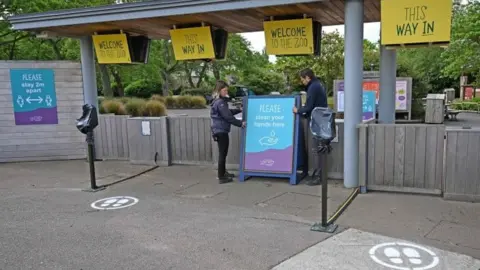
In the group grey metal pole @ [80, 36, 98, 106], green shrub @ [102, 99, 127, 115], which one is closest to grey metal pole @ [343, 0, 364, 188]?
grey metal pole @ [80, 36, 98, 106]

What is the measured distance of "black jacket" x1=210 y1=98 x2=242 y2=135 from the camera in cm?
667

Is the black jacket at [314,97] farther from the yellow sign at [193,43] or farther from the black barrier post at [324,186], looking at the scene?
the yellow sign at [193,43]

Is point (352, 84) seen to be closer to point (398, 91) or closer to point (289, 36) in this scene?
point (289, 36)

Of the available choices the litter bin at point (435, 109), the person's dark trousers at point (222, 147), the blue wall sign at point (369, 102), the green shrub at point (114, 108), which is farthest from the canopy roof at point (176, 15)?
the litter bin at point (435, 109)

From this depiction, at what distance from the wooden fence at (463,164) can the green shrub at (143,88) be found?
115 ft

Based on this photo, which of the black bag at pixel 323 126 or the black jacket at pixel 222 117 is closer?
the black bag at pixel 323 126

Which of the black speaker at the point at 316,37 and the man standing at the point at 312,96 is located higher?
the black speaker at the point at 316,37

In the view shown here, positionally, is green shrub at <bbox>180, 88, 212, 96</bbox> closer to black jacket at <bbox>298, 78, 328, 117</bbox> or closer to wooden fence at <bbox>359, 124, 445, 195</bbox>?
black jacket at <bbox>298, 78, 328, 117</bbox>

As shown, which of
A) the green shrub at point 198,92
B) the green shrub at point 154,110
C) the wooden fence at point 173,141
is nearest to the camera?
the wooden fence at point 173,141

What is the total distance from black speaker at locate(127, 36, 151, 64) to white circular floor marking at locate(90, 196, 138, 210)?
3626mm

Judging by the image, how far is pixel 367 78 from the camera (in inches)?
506

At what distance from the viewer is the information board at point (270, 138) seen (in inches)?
259

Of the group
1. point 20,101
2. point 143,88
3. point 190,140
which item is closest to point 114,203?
point 190,140

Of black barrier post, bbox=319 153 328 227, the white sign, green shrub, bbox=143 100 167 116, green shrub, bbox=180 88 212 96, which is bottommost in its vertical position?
black barrier post, bbox=319 153 328 227
